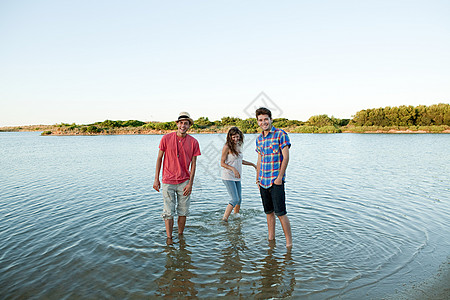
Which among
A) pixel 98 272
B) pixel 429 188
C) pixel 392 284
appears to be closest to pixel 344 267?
pixel 392 284

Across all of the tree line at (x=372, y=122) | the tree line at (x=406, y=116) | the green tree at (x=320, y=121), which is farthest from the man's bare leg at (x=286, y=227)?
the green tree at (x=320, y=121)

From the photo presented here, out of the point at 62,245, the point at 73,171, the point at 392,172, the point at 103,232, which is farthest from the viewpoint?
the point at 73,171

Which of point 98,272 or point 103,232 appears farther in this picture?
point 103,232

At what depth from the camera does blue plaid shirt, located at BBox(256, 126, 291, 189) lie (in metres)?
4.68

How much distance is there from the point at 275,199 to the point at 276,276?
1197mm

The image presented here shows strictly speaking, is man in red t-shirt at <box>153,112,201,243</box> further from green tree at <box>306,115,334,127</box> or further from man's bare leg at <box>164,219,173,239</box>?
green tree at <box>306,115,334,127</box>

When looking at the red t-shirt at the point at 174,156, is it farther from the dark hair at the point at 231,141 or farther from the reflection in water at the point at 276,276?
the reflection in water at the point at 276,276

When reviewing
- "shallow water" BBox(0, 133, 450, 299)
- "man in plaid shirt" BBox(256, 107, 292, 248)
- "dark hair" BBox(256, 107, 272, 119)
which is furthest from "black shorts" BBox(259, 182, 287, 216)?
"dark hair" BBox(256, 107, 272, 119)

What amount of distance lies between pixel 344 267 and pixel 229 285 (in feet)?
5.83

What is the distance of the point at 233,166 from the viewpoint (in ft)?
21.1

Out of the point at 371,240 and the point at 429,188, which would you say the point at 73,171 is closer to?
the point at 371,240

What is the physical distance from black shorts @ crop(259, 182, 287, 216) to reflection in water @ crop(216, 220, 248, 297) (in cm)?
91

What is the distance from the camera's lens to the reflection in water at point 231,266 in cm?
386

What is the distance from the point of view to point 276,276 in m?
4.14
